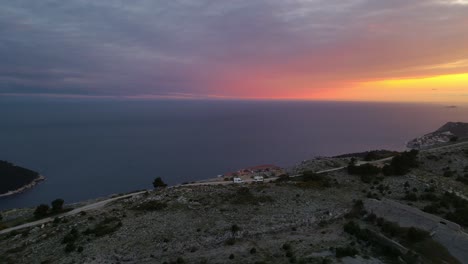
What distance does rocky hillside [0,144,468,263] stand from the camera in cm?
2264

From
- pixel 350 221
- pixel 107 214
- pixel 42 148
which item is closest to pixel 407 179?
pixel 350 221

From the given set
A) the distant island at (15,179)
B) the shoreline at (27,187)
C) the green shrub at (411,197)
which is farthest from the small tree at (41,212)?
the distant island at (15,179)

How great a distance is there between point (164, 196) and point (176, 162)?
125 meters

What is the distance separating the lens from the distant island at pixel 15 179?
4957 inches

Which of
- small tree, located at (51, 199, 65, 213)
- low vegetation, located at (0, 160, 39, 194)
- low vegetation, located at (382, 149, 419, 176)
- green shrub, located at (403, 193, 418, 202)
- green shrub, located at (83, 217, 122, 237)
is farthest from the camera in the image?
low vegetation, located at (0, 160, 39, 194)

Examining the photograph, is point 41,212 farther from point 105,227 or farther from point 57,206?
point 105,227

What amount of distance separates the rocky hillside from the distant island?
103254mm

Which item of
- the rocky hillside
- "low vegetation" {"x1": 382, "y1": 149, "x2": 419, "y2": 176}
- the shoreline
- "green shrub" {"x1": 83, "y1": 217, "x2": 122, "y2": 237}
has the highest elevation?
"low vegetation" {"x1": 382, "y1": 149, "x2": 419, "y2": 176}

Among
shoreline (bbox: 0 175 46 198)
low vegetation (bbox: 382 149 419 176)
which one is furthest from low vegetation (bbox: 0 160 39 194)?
low vegetation (bbox: 382 149 419 176)

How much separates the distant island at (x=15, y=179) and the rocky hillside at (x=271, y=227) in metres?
103

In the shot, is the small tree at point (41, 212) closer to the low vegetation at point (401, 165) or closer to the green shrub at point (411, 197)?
the green shrub at point (411, 197)

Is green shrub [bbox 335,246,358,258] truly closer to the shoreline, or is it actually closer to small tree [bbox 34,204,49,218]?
small tree [bbox 34,204,49,218]

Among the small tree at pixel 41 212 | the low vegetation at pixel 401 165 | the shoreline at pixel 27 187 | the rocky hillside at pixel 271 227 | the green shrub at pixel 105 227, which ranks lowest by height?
the shoreline at pixel 27 187

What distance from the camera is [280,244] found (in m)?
24.3
